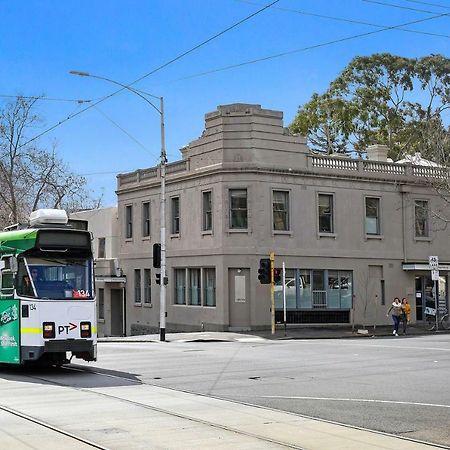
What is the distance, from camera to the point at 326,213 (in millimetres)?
40562

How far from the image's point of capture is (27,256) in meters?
17.0

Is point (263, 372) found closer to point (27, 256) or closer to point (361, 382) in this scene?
point (361, 382)

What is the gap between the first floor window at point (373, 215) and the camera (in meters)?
41.9

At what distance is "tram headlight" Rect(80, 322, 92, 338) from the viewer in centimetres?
1723

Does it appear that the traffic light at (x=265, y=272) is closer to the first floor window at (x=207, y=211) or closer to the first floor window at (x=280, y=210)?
the first floor window at (x=280, y=210)

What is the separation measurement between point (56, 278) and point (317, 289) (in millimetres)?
24187

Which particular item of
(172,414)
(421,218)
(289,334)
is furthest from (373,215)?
(172,414)

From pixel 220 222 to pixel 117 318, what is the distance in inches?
513

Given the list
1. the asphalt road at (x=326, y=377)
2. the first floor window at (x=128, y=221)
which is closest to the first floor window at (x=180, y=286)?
the first floor window at (x=128, y=221)

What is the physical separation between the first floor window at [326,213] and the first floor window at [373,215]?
2.47 metres

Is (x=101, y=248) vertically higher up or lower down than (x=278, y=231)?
lower down

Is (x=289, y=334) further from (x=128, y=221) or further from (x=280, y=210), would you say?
(x=128, y=221)

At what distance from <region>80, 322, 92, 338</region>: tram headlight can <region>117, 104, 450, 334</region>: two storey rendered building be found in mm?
20551

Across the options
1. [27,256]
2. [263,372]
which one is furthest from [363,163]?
[27,256]
